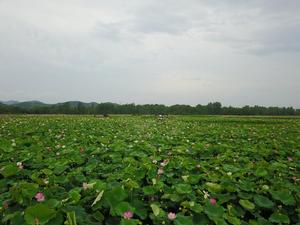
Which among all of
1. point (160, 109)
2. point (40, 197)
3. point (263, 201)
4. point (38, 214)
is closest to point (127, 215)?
point (38, 214)

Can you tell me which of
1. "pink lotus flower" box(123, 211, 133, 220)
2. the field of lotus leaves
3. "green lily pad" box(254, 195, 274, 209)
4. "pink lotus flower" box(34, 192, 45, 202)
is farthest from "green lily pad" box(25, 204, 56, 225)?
"green lily pad" box(254, 195, 274, 209)

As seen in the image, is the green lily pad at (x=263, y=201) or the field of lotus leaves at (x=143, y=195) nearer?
the field of lotus leaves at (x=143, y=195)

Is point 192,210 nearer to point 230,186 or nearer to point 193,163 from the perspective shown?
point 230,186

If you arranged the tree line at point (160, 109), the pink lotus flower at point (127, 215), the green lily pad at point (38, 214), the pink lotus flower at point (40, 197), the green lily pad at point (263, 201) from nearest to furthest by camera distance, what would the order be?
1. the green lily pad at point (38, 214)
2. the pink lotus flower at point (127, 215)
3. the pink lotus flower at point (40, 197)
4. the green lily pad at point (263, 201)
5. the tree line at point (160, 109)

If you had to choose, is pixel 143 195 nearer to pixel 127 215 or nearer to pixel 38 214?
pixel 127 215

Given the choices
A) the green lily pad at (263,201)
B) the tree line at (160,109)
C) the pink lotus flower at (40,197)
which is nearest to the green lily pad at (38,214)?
the pink lotus flower at (40,197)

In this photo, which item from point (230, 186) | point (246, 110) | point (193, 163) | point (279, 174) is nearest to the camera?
point (230, 186)

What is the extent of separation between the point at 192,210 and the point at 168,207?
12.7 inches

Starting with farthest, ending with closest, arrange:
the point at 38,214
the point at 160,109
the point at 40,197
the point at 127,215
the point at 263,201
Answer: the point at 160,109 < the point at 263,201 < the point at 40,197 < the point at 127,215 < the point at 38,214

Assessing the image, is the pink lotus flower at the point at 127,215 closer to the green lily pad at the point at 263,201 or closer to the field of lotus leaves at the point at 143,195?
the field of lotus leaves at the point at 143,195

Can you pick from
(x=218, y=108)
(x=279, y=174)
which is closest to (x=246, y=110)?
(x=218, y=108)

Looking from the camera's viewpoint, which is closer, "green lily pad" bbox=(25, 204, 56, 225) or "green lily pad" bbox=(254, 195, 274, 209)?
"green lily pad" bbox=(25, 204, 56, 225)

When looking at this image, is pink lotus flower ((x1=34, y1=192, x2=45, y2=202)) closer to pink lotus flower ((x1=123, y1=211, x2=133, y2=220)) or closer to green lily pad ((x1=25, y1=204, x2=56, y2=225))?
green lily pad ((x1=25, y1=204, x2=56, y2=225))

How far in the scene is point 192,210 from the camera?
219cm
